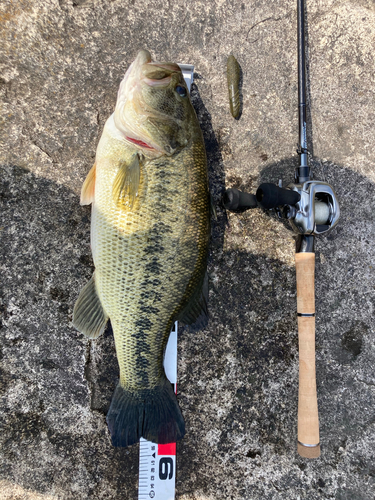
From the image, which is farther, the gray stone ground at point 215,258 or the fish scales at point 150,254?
the gray stone ground at point 215,258

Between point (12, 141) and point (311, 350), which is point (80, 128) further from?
point (311, 350)

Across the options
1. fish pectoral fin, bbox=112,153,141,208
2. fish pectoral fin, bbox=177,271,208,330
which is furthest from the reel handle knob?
fish pectoral fin, bbox=112,153,141,208

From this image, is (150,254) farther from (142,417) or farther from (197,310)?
(142,417)

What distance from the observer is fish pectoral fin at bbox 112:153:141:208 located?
1.82 m

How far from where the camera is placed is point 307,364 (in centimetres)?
210

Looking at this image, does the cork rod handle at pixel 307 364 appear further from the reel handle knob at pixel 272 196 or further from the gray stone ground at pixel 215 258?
the reel handle knob at pixel 272 196

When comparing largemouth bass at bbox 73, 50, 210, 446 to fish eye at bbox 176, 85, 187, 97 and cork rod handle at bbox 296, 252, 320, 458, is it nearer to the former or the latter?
fish eye at bbox 176, 85, 187, 97

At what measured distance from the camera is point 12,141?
7.31 feet

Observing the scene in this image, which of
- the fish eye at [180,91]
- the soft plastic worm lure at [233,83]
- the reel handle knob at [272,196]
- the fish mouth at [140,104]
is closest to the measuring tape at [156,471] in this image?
the reel handle knob at [272,196]

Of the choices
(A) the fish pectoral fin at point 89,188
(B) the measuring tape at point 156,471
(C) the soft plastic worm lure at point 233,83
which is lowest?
(B) the measuring tape at point 156,471

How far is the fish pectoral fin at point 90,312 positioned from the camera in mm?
2010

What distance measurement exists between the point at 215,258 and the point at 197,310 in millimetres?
492

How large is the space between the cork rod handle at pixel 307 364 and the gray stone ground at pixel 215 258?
0.84 feet

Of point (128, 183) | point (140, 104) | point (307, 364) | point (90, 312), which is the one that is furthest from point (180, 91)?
point (307, 364)
